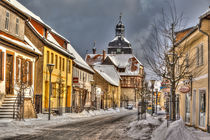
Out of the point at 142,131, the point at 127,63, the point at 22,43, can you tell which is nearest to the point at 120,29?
the point at 127,63

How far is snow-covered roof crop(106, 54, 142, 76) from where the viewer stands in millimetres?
113938

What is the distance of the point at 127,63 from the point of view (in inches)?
4624

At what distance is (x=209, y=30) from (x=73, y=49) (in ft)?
120

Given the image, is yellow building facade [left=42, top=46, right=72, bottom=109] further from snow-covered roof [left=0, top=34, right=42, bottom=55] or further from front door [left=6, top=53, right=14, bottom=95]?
front door [left=6, top=53, right=14, bottom=95]

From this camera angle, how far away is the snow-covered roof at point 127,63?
11394 cm

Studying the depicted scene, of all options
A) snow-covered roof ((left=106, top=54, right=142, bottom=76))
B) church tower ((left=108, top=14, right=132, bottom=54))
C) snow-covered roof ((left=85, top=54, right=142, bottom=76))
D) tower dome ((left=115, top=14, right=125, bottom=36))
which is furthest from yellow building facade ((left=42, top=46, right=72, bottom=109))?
tower dome ((left=115, top=14, right=125, bottom=36))

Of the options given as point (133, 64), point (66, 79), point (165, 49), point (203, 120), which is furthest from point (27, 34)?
point (133, 64)

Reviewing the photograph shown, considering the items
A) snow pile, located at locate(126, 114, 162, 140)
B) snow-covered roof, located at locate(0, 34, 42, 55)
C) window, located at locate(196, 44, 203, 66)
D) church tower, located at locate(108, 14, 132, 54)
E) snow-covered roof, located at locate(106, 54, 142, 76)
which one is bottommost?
snow pile, located at locate(126, 114, 162, 140)

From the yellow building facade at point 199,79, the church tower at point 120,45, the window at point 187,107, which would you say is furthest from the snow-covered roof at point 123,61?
the yellow building facade at point 199,79

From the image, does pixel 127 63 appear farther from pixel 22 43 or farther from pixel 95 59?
pixel 22 43

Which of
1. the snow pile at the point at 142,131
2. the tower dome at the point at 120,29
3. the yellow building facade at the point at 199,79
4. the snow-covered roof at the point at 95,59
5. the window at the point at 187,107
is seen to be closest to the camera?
the snow pile at the point at 142,131

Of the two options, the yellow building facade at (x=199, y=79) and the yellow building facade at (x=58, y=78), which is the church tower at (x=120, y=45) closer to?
the yellow building facade at (x=58, y=78)

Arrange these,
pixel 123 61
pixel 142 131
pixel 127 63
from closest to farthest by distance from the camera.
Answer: pixel 142 131, pixel 127 63, pixel 123 61

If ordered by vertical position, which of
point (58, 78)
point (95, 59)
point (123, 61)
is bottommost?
point (58, 78)
